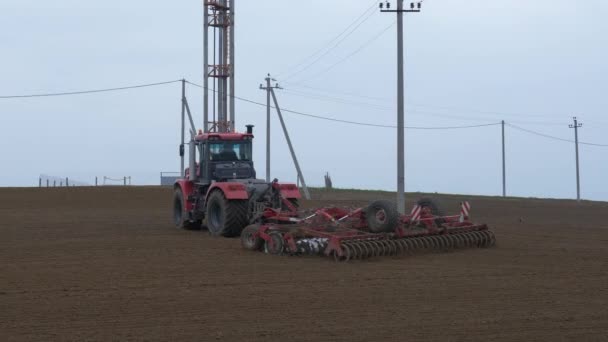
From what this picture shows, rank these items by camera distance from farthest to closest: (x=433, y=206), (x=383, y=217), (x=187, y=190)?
(x=187, y=190) → (x=433, y=206) → (x=383, y=217)

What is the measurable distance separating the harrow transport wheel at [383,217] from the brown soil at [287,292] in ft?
2.29

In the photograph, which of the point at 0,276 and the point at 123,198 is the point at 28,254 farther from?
the point at 123,198

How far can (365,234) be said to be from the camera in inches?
580

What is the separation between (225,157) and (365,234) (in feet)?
20.5

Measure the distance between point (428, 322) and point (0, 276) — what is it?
6.80m

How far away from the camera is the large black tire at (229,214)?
1809 cm

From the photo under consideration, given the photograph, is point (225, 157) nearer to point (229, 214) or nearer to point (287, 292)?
point (229, 214)

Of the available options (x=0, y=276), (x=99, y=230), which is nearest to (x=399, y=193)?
(x=99, y=230)

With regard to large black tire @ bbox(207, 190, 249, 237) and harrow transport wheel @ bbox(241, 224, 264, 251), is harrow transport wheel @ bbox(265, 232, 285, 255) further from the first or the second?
large black tire @ bbox(207, 190, 249, 237)

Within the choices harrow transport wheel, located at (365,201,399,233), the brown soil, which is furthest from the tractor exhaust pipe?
harrow transport wheel, located at (365,201,399,233)

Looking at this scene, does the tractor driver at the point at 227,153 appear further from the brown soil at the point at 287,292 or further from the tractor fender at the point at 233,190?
the brown soil at the point at 287,292

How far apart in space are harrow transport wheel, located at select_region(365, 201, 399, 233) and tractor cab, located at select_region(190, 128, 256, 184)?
531 centimetres

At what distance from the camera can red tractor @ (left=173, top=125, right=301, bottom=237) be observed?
18.2m

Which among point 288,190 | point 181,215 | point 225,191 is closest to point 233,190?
point 225,191
